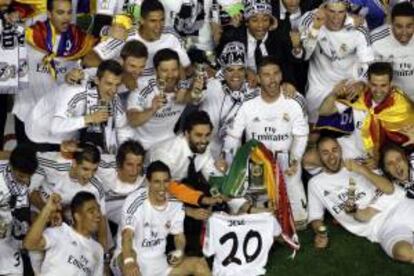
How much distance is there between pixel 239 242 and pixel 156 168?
39.0 inches

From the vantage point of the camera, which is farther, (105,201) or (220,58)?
(220,58)

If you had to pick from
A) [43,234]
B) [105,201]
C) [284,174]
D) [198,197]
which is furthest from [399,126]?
[43,234]

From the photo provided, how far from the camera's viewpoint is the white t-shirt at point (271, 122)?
32.4 ft

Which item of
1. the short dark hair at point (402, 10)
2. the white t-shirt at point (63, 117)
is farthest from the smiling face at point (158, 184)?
the short dark hair at point (402, 10)

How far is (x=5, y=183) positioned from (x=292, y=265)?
103 inches

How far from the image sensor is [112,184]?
9375mm

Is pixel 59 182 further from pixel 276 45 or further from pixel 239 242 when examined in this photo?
pixel 276 45

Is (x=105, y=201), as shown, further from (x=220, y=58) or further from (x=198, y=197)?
(x=220, y=58)

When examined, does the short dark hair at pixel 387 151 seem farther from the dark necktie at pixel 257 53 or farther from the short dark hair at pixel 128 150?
the short dark hair at pixel 128 150

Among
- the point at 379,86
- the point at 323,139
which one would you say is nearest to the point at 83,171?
the point at 323,139

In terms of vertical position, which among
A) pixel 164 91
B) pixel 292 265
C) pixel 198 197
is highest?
pixel 164 91

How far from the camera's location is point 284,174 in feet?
32.1

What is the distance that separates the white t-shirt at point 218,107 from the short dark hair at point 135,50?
80 centimetres

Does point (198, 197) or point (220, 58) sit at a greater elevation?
point (220, 58)
